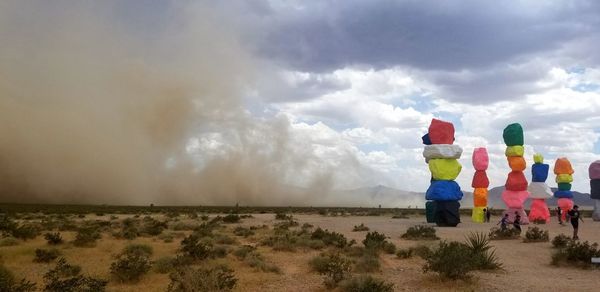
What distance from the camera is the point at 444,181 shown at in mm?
28156

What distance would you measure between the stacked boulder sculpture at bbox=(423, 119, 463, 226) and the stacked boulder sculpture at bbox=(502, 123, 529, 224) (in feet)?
17.7

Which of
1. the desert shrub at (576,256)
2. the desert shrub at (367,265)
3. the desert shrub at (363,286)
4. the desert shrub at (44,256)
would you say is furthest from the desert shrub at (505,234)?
the desert shrub at (44,256)

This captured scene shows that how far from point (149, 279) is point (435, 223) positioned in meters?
22.8

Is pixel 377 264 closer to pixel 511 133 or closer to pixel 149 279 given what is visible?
pixel 149 279

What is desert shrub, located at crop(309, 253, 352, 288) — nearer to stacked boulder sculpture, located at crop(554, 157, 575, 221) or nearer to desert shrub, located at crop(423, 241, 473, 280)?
desert shrub, located at crop(423, 241, 473, 280)

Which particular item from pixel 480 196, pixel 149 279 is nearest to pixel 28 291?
pixel 149 279

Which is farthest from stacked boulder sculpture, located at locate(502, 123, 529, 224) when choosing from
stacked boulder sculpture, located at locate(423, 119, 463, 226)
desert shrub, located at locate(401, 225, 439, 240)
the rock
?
desert shrub, located at locate(401, 225, 439, 240)

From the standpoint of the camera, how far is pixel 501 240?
20.6 metres

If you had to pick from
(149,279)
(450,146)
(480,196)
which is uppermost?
(450,146)

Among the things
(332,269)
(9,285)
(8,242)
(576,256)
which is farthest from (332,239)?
(8,242)

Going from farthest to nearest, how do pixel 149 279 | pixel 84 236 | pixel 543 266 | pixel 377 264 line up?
pixel 84 236 → pixel 543 266 → pixel 377 264 → pixel 149 279

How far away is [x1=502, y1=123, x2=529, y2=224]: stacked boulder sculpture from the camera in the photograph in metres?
31.2

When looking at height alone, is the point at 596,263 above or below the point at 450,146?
below

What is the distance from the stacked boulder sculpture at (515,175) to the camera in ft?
103
